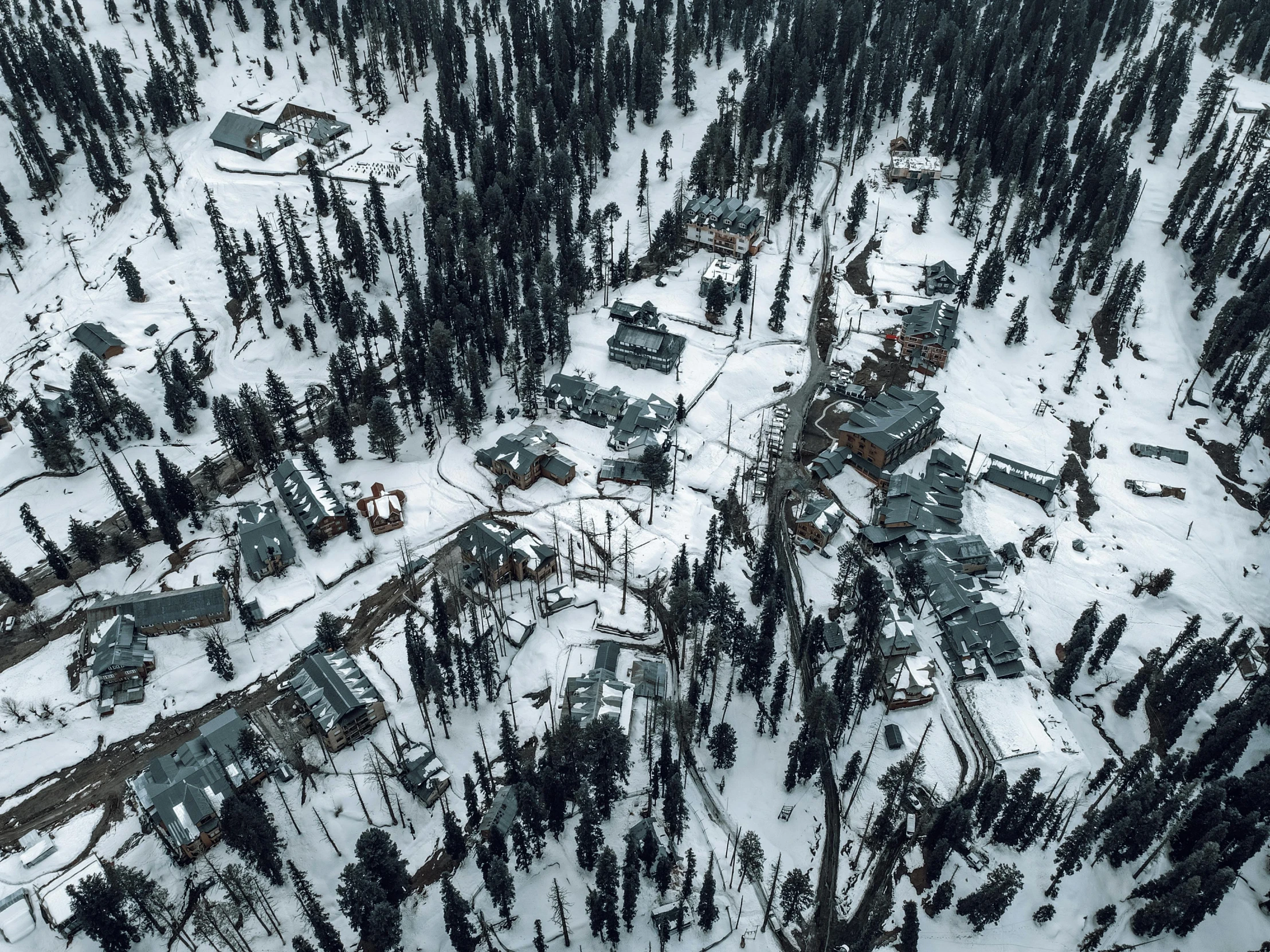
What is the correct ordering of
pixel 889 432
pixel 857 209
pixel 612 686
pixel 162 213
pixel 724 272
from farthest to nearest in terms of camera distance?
pixel 857 209
pixel 162 213
pixel 724 272
pixel 889 432
pixel 612 686

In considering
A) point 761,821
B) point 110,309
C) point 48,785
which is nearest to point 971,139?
point 761,821

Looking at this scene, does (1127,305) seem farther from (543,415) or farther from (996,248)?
(543,415)

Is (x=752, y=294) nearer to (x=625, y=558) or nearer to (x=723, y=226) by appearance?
(x=723, y=226)

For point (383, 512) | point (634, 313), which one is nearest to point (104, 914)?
point (383, 512)

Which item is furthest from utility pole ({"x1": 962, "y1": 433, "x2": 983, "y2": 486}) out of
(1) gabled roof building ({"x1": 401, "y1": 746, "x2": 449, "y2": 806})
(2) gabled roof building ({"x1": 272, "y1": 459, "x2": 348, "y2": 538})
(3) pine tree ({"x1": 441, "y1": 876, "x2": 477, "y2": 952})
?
(2) gabled roof building ({"x1": 272, "y1": 459, "x2": 348, "y2": 538})

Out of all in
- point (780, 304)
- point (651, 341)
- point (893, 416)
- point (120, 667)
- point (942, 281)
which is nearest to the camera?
point (120, 667)

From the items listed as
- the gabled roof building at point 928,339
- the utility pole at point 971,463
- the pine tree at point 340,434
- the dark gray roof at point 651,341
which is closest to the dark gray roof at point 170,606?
the pine tree at point 340,434
